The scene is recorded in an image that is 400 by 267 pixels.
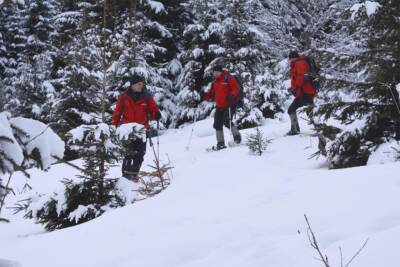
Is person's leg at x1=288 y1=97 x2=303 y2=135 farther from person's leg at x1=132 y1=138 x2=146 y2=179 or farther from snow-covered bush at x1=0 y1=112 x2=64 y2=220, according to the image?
snow-covered bush at x1=0 y1=112 x2=64 y2=220

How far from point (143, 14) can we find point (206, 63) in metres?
3.55

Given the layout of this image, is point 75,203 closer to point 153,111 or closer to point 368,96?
point 153,111

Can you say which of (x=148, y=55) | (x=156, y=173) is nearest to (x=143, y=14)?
(x=148, y=55)

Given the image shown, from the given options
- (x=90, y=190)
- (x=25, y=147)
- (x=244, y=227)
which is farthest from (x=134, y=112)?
(x=25, y=147)

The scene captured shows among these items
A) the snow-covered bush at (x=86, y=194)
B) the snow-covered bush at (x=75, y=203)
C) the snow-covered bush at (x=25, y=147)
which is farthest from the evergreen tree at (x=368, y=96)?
the snow-covered bush at (x=25, y=147)

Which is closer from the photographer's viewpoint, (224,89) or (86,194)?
(86,194)

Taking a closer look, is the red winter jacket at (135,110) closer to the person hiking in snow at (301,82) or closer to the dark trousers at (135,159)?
the dark trousers at (135,159)

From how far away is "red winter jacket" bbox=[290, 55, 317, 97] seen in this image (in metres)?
9.30

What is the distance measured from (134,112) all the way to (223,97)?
8.88 feet

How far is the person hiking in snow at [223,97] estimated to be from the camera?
376 inches

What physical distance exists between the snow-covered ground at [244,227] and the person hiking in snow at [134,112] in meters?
2.52

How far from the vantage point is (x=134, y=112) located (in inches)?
301

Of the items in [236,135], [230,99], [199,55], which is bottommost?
[236,135]

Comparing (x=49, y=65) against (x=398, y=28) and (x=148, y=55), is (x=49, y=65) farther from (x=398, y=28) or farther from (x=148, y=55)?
(x=398, y=28)
